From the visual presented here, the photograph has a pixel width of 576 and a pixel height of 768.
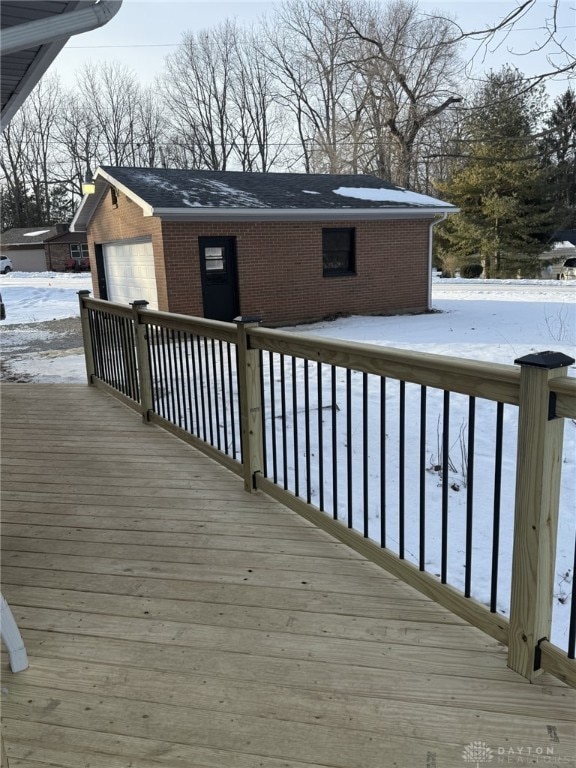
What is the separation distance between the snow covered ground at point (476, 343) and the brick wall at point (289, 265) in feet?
2.52

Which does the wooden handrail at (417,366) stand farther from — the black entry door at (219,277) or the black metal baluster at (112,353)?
the black entry door at (219,277)

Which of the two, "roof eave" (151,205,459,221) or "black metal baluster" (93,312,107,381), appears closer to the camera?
"black metal baluster" (93,312,107,381)

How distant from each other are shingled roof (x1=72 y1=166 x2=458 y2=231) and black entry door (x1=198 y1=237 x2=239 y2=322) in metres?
A: 0.64

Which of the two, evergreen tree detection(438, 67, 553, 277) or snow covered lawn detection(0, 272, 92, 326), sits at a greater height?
evergreen tree detection(438, 67, 553, 277)

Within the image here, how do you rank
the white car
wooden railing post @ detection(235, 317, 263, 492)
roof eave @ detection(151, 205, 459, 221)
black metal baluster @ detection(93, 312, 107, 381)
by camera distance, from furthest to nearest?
1. the white car
2. roof eave @ detection(151, 205, 459, 221)
3. black metal baluster @ detection(93, 312, 107, 381)
4. wooden railing post @ detection(235, 317, 263, 492)

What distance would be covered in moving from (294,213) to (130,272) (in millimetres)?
4283

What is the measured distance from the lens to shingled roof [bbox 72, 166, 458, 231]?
1203 cm

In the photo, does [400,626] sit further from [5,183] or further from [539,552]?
[5,183]

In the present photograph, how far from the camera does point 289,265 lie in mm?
13484

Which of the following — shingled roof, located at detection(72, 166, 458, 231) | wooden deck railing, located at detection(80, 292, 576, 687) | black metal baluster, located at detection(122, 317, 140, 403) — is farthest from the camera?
shingled roof, located at detection(72, 166, 458, 231)

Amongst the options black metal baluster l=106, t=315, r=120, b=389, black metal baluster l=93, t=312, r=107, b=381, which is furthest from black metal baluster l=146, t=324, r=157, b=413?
black metal baluster l=93, t=312, r=107, b=381

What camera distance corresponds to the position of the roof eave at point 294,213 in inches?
461

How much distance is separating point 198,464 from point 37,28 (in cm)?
287

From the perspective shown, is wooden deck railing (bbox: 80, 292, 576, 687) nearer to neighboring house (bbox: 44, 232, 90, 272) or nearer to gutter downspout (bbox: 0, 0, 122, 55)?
gutter downspout (bbox: 0, 0, 122, 55)
